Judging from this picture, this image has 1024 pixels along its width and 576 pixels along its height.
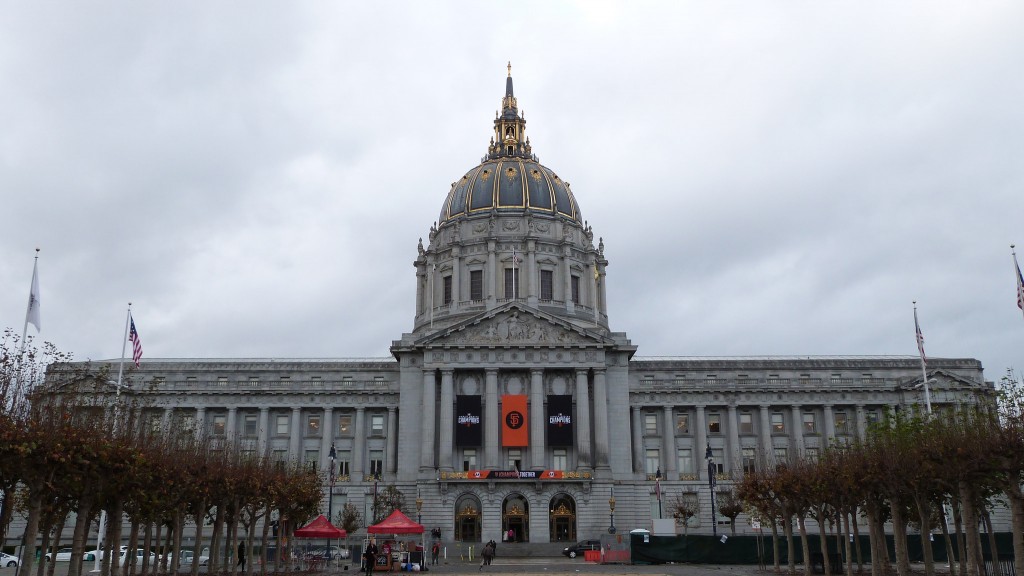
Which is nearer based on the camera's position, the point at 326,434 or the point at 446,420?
the point at 446,420

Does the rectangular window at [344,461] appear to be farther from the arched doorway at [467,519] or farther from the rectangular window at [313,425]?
the arched doorway at [467,519]

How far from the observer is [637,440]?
100000mm

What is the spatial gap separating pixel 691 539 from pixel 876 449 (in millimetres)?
19857

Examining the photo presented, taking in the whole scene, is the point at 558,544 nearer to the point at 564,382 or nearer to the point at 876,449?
the point at 564,382

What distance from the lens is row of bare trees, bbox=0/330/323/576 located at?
104ft

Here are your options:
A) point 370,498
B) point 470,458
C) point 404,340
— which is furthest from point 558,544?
point 404,340

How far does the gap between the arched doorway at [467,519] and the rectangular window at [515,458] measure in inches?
223

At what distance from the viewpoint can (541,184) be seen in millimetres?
127375

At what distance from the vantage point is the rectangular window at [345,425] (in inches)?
3959

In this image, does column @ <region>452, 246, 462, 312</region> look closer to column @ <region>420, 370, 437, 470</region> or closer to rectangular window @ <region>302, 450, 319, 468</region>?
column @ <region>420, 370, 437, 470</region>

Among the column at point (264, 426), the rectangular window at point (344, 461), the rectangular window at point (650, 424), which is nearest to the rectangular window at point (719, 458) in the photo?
the rectangular window at point (650, 424)

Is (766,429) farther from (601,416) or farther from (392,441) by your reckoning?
(392,441)

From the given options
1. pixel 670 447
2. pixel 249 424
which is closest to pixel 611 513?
pixel 670 447

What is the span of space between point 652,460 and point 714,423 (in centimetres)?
855
